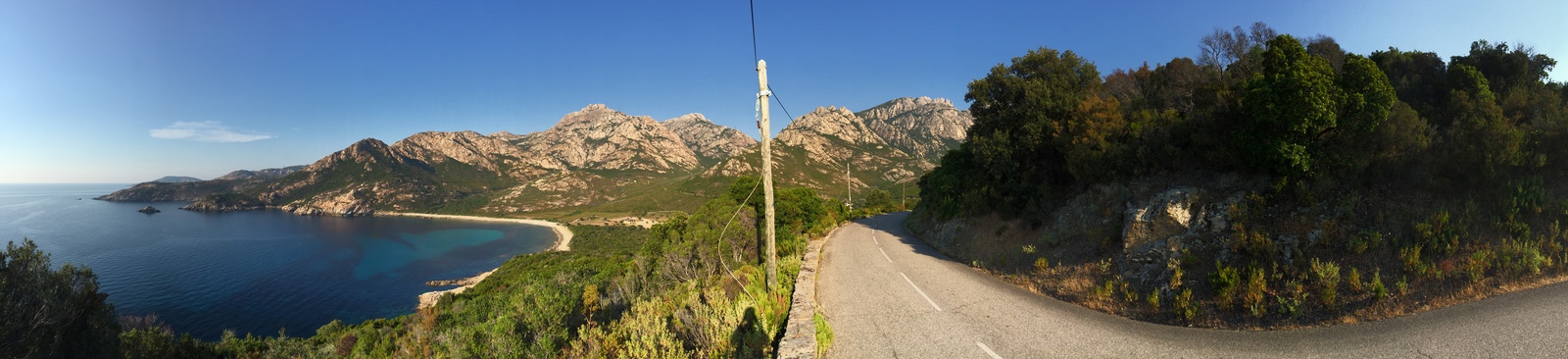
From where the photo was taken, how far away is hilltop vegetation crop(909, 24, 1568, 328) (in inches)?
324

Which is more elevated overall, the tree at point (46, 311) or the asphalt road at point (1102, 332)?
the asphalt road at point (1102, 332)

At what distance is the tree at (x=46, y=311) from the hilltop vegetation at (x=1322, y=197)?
3212 centimetres

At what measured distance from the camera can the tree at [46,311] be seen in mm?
15547

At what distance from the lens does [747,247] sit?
83.1ft

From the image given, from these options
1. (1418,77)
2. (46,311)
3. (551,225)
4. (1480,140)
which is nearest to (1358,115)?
(1480,140)

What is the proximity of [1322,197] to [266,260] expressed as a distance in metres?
154

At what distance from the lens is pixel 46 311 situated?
16.4 metres

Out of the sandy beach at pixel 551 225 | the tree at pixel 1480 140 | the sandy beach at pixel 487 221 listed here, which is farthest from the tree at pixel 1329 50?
the sandy beach at pixel 551 225

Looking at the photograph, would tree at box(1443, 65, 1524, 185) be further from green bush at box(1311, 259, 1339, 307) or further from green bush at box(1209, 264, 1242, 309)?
green bush at box(1209, 264, 1242, 309)

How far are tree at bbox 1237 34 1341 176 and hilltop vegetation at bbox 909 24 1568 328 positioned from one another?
0.12 ft

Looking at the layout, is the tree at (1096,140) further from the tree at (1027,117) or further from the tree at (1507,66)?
the tree at (1507,66)

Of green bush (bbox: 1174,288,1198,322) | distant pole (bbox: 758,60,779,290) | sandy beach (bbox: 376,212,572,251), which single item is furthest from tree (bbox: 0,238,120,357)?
sandy beach (bbox: 376,212,572,251)

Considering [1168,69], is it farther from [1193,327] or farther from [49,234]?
[49,234]

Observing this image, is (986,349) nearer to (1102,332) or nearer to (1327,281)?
(1102,332)
